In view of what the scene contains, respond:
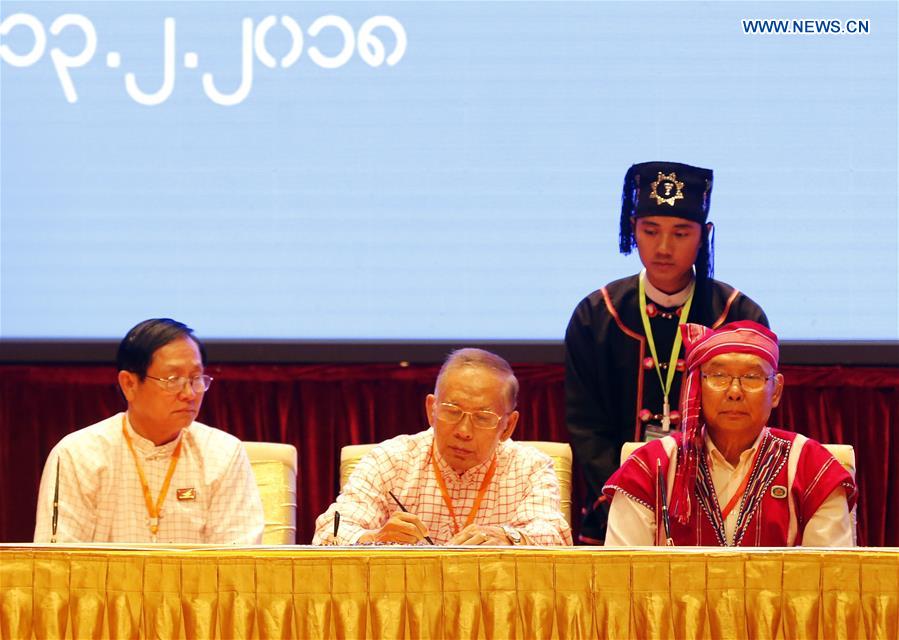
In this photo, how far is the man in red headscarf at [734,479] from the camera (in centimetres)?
285

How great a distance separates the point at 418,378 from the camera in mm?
4285

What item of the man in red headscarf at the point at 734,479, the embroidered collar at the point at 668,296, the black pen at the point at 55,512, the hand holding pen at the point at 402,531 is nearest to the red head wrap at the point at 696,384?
the man in red headscarf at the point at 734,479

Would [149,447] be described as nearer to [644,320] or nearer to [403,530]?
[403,530]

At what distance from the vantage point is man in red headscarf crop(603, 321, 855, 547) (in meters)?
2.85

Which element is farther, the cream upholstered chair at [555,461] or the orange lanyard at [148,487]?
the cream upholstered chair at [555,461]

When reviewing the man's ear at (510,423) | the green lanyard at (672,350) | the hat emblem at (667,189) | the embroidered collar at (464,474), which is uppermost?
the hat emblem at (667,189)

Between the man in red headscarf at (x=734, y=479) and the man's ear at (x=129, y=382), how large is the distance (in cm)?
105

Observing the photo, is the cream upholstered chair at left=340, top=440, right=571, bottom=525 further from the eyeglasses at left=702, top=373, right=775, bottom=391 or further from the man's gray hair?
the eyeglasses at left=702, top=373, right=775, bottom=391

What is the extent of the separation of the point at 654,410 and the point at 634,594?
150 centimetres

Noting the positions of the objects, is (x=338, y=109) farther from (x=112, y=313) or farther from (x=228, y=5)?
(x=112, y=313)

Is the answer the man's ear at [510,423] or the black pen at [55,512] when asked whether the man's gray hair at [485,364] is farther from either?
the black pen at [55,512]

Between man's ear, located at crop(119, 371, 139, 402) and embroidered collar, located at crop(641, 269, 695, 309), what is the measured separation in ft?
4.54

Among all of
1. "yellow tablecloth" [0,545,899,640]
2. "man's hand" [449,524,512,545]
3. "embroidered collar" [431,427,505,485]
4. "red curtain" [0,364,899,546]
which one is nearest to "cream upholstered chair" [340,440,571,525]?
"embroidered collar" [431,427,505,485]

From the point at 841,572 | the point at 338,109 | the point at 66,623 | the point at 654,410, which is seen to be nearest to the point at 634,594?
the point at 841,572
